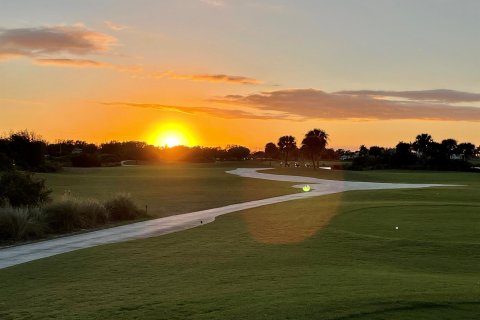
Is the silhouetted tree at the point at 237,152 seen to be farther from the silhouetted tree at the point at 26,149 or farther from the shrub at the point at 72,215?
the shrub at the point at 72,215

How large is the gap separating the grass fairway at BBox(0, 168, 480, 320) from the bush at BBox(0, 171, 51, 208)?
29.7 feet

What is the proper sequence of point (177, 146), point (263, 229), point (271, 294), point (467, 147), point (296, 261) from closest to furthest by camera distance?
point (271, 294), point (296, 261), point (263, 229), point (467, 147), point (177, 146)

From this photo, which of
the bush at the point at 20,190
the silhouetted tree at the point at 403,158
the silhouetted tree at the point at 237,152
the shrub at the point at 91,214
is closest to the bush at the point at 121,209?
the shrub at the point at 91,214

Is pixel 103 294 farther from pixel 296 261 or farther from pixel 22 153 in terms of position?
pixel 22 153

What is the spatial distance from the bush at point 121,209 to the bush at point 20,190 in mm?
3036

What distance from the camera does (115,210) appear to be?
958 inches

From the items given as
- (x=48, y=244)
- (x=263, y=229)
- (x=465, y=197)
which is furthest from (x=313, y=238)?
(x=465, y=197)

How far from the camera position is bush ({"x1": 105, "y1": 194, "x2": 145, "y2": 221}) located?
79.2ft

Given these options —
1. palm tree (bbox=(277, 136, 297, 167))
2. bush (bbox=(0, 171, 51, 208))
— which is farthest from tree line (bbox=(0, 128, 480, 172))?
bush (bbox=(0, 171, 51, 208))

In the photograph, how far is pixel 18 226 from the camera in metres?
18.2

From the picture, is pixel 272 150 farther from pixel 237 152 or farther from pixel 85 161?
pixel 85 161

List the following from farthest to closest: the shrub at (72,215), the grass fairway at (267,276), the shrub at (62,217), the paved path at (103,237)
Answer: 1. the shrub at (72,215)
2. the shrub at (62,217)
3. the paved path at (103,237)
4. the grass fairway at (267,276)

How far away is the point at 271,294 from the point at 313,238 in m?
7.88

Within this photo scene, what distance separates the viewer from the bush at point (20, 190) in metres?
23.3
